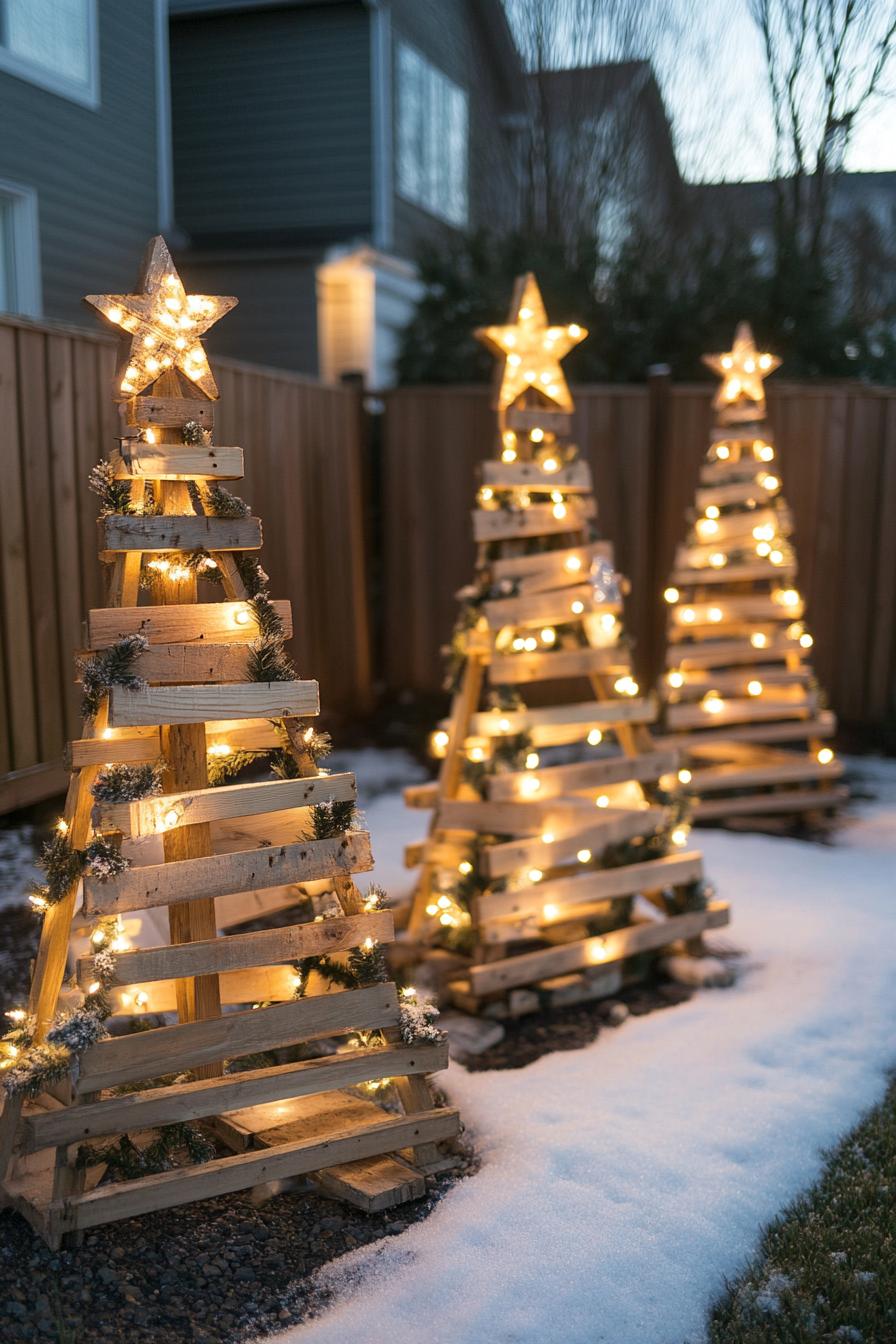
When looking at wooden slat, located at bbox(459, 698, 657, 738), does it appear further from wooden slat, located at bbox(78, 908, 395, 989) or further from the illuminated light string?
the illuminated light string

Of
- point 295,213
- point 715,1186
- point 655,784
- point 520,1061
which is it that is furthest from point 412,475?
point 715,1186

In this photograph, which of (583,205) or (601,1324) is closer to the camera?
(601,1324)

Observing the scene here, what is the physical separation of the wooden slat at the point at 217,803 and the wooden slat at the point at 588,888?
4.29ft

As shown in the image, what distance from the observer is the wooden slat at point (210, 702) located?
123 inches

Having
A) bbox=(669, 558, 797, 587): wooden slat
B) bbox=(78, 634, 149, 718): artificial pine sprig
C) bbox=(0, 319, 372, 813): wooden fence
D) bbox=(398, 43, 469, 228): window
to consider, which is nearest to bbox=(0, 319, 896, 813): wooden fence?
bbox=(0, 319, 372, 813): wooden fence

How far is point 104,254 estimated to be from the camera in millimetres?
6906

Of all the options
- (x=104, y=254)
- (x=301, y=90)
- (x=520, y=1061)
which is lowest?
(x=520, y=1061)

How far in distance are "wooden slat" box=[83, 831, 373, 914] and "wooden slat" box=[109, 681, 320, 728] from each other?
1.24 feet

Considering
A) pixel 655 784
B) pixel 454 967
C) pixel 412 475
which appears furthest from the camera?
pixel 412 475

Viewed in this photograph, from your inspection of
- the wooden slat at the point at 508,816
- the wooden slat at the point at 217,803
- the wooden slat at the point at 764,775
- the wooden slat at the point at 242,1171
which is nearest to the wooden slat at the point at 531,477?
the wooden slat at the point at 508,816

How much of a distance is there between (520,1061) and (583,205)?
1104cm

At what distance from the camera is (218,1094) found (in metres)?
3.20

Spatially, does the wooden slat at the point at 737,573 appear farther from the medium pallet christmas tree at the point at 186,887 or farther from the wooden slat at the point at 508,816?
the medium pallet christmas tree at the point at 186,887

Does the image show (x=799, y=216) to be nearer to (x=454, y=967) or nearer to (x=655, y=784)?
(x=655, y=784)
